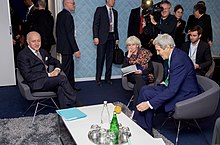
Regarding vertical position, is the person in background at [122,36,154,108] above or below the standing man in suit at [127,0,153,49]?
below

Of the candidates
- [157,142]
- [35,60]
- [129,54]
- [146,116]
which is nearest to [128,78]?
[129,54]

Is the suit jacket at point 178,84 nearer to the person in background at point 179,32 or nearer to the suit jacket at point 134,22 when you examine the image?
the suit jacket at point 134,22

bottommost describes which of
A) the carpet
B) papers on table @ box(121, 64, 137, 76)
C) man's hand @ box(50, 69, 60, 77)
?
the carpet

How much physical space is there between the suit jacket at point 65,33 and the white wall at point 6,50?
3.32ft

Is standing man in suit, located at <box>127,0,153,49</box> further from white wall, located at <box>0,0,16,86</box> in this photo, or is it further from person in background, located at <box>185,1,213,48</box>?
white wall, located at <box>0,0,16,86</box>

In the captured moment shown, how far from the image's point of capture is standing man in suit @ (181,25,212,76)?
3.93 m

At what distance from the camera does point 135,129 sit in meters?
2.36

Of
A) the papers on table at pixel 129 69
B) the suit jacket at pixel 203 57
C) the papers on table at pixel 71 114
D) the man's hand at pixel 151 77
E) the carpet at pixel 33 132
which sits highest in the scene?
the suit jacket at pixel 203 57

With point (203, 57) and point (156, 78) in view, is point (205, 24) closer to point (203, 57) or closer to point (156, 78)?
point (203, 57)

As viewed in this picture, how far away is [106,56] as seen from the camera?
523 cm

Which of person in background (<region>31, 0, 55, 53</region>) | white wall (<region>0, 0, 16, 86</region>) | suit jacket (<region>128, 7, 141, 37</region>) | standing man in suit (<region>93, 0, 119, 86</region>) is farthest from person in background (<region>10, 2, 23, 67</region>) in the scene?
suit jacket (<region>128, 7, 141, 37</region>)

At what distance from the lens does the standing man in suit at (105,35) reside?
4.90 metres

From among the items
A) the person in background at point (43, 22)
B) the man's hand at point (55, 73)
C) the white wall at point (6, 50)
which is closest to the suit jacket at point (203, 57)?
the man's hand at point (55, 73)

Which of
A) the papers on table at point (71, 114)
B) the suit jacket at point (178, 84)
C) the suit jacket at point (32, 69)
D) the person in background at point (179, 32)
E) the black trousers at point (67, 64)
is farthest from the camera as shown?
the person in background at point (179, 32)
